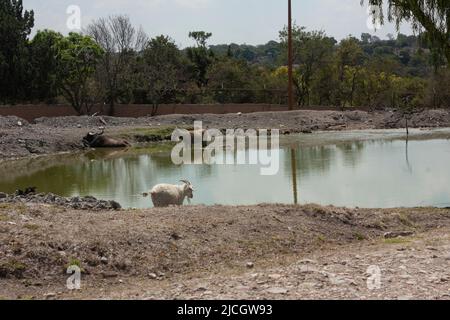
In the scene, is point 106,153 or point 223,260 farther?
point 106,153

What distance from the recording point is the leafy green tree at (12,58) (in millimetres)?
43344

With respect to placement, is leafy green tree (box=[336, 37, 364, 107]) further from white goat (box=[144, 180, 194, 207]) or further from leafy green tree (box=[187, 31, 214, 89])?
white goat (box=[144, 180, 194, 207])

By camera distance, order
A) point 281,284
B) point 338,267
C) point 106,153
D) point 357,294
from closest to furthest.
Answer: point 357,294 → point 281,284 → point 338,267 → point 106,153

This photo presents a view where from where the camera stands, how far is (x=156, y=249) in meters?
8.52

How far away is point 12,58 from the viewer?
4362cm

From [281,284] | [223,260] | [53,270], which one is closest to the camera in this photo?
[281,284]

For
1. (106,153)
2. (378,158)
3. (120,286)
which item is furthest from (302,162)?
(120,286)

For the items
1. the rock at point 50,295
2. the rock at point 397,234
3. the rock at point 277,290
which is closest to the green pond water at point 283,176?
the rock at point 397,234

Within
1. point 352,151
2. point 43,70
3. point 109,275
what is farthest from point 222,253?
point 43,70

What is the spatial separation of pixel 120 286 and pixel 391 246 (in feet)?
12.6

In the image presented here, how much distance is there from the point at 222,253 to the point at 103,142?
25.5 m

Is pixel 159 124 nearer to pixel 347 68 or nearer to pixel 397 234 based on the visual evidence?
pixel 347 68

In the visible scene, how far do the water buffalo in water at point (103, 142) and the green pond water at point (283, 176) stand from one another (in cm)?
223
